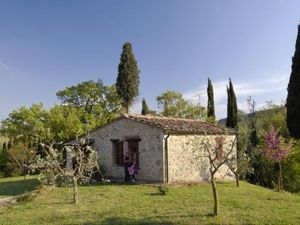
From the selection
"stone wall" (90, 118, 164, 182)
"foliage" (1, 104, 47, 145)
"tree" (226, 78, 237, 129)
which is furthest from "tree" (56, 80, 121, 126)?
"stone wall" (90, 118, 164, 182)

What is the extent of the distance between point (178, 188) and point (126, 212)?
20.2ft

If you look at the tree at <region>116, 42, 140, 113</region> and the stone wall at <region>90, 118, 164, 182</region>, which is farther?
the tree at <region>116, 42, 140, 113</region>

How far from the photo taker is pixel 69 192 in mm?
17250

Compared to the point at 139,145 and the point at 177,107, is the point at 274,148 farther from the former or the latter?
the point at 177,107

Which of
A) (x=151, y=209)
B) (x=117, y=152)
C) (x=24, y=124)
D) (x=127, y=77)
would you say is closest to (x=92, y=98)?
(x=127, y=77)

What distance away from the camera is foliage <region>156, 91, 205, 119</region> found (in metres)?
50.2

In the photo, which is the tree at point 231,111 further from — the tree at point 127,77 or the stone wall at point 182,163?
the stone wall at point 182,163

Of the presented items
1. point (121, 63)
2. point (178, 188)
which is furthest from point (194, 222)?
point (121, 63)

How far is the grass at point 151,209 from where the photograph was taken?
1085 centimetres

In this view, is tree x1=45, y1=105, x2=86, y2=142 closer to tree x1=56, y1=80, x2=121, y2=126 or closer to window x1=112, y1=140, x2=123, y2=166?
tree x1=56, y1=80, x2=121, y2=126

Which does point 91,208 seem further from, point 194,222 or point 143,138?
point 143,138

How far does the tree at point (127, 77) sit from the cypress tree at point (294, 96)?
79.9 ft

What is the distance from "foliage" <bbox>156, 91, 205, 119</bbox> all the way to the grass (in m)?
33.3

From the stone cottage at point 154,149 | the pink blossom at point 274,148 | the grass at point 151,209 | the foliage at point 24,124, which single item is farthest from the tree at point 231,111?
the foliage at point 24,124
